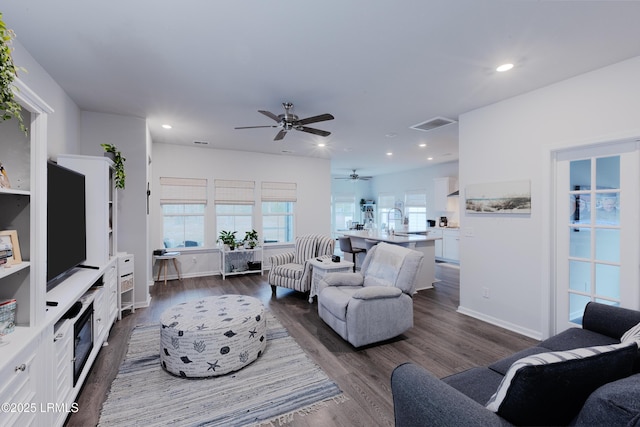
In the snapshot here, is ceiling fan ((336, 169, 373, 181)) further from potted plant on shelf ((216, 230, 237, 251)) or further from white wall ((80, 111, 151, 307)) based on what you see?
white wall ((80, 111, 151, 307))

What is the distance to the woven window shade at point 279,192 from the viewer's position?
22.3ft

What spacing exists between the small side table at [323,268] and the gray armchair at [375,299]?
43 centimetres

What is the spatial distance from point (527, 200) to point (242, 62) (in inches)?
133

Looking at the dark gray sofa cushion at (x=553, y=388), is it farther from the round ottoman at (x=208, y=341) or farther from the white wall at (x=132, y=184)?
the white wall at (x=132, y=184)

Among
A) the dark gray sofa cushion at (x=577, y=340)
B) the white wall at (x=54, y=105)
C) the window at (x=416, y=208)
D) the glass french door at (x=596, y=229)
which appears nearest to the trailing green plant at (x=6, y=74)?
the white wall at (x=54, y=105)

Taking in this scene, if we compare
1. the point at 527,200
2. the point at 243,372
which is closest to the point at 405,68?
the point at 527,200

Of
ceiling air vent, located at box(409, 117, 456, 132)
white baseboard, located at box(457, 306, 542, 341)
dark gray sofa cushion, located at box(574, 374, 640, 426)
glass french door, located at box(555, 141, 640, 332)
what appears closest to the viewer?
dark gray sofa cushion, located at box(574, 374, 640, 426)

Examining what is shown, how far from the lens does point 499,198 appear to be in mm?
3541

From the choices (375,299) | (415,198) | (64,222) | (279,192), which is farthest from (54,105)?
(415,198)

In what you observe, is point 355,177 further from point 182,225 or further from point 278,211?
point 182,225

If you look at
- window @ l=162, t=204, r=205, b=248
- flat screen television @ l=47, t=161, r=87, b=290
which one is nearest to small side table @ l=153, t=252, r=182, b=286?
window @ l=162, t=204, r=205, b=248

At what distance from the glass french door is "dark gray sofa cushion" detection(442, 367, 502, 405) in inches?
79.0

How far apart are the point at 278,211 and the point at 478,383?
5.86 m

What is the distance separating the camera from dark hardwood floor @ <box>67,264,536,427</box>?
2.06 m
